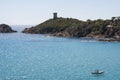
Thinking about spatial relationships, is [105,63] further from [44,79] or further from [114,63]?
[44,79]

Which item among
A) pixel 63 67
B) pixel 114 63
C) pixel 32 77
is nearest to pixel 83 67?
pixel 63 67

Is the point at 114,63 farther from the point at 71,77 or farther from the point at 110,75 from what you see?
the point at 71,77

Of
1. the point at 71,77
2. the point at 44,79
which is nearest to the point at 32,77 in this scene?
the point at 44,79

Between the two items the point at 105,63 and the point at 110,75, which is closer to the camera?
the point at 110,75

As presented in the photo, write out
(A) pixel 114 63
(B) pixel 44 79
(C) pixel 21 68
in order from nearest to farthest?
1. (B) pixel 44 79
2. (C) pixel 21 68
3. (A) pixel 114 63

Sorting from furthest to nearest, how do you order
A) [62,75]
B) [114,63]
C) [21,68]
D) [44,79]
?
[114,63], [21,68], [62,75], [44,79]

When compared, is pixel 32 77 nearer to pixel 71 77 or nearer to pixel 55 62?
pixel 71 77

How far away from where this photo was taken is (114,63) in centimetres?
10750

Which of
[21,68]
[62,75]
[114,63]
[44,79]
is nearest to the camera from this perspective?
[44,79]

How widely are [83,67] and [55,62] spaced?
14561 mm

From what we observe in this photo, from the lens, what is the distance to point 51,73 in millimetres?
88812

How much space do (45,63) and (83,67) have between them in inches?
580

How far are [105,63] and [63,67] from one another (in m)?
15.6

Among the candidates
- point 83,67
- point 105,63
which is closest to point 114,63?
point 105,63
